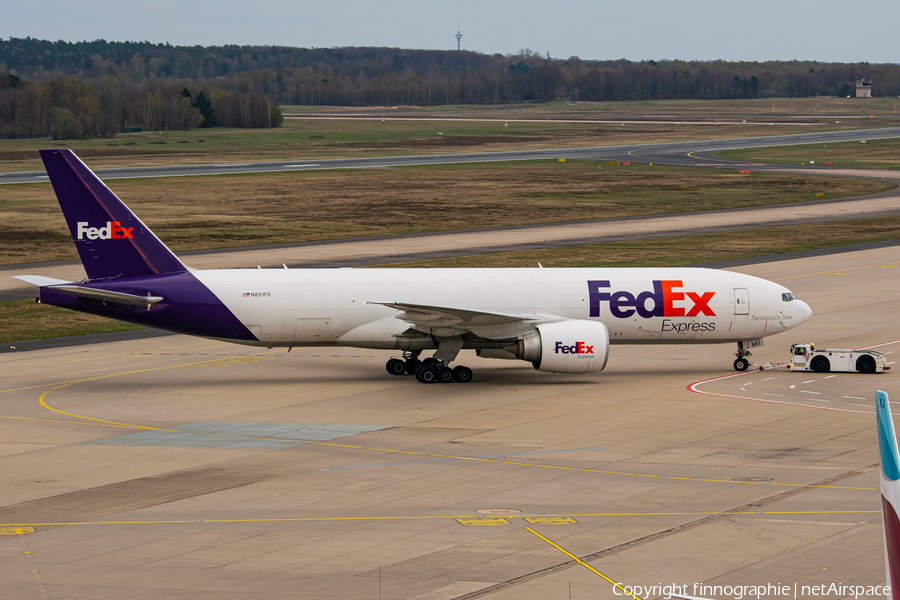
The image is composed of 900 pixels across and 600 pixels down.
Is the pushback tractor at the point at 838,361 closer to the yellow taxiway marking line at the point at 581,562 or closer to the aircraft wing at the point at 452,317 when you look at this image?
the aircraft wing at the point at 452,317

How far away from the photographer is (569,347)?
37.7 m

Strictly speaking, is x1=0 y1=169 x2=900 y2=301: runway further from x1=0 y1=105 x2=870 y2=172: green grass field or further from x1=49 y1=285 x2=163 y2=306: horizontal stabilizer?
x1=0 y1=105 x2=870 y2=172: green grass field

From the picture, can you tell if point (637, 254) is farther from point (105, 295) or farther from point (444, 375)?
point (105, 295)

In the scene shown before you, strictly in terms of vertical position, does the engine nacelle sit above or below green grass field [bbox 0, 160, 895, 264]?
below

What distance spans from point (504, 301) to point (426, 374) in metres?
4.19

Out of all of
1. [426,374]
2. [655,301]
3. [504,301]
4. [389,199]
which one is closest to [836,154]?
[389,199]

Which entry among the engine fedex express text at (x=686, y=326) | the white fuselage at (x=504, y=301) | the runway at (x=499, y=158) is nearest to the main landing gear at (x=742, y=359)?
the white fuselage at (x=504, y=301)

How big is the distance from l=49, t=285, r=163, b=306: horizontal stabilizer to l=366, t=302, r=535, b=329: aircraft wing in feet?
31.2

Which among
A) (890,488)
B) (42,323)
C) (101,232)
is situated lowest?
(42,323)

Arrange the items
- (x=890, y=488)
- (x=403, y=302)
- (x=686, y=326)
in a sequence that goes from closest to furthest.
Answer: (x=890, y=488) → (x=403, y=302) → (x=686, y=326)

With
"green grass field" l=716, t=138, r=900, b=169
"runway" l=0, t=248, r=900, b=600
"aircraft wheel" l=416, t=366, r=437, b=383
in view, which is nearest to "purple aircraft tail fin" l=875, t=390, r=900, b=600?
"runway" l=0, t=248, r=900, b=600

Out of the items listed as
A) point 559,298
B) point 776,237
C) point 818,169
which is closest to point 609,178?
point 818,169

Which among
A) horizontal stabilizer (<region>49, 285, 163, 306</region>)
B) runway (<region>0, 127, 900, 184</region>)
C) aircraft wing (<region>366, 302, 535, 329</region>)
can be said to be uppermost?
runway (<region>0, 127, 900, 184</region>)

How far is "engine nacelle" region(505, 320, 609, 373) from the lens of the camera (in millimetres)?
37719
